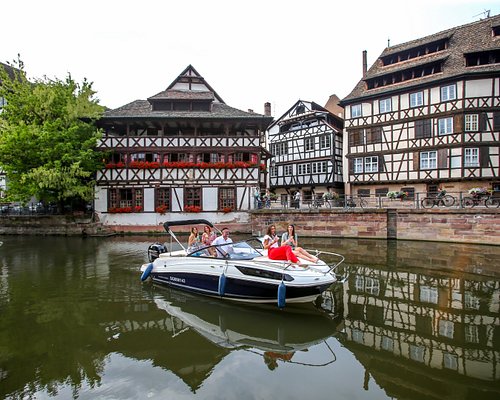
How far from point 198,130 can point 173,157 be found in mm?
3197

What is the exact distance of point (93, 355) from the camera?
6.17 metres

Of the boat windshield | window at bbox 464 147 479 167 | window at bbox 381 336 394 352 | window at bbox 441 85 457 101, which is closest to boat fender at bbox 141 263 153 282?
the boat windshield

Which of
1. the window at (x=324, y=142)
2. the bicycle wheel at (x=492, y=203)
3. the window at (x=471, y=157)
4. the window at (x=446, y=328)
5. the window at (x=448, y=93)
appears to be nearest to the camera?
the window at (x=446, y=328)

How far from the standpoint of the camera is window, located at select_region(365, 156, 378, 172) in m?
31.5

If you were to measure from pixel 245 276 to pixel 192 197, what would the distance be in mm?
19625

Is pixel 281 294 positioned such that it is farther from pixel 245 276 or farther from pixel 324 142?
pixel 324 142

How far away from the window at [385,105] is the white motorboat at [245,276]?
1009 inches

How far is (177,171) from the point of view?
90.6 feet

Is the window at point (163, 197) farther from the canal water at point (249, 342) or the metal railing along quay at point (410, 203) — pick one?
the canal water at point (249, 342)

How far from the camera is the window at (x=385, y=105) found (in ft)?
101

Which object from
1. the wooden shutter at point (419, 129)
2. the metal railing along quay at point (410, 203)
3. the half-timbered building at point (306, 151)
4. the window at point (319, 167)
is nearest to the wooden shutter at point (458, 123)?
the wooden shutter at point (419, 129)

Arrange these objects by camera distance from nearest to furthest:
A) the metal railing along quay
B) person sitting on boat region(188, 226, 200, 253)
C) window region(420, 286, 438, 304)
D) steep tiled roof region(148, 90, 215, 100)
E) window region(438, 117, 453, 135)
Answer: window region(420, 286, 438, 304)
person sitting on boat region(188, 226, 200, 253)
the metal railing along quay
window region(438, 117, 453, 135)
steep tiled roof region(148, 90, 215, 100)

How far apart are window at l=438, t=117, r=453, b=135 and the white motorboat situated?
23.9 metres

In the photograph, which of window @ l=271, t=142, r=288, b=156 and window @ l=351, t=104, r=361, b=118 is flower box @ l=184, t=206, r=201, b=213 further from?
window @ l=351, t=104, r=361, b=118
